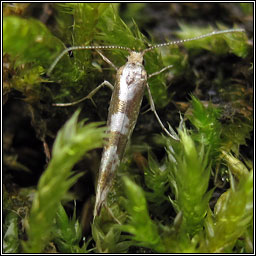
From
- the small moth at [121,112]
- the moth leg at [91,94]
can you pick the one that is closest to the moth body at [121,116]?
the small moth at [121,112]

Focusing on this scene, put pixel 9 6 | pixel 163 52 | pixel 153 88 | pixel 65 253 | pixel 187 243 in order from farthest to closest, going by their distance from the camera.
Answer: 1. pixel 163 52
2. pixel 153 88
3. pixel 9 6
4. pixel 65 253
5. pixel 187 243

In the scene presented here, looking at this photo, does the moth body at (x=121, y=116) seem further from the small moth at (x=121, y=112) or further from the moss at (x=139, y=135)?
the moss at (x=139, y=135)

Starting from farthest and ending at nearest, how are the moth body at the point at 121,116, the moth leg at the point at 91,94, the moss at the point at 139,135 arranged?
the moth leg at the point at 91,94
the moth body at the point at 121,116
the moss at the point at 139,135

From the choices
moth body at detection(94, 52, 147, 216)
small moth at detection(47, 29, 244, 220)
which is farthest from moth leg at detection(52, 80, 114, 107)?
moth body at detection(94, 52, 147, 216)

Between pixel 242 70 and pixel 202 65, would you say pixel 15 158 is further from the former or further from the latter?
pixel 242 70

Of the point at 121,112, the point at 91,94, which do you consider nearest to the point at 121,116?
the point at 121,112

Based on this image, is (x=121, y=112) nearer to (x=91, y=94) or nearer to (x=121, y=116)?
(x=121, y=116)

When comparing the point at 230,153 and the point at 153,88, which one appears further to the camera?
the point at 153,88

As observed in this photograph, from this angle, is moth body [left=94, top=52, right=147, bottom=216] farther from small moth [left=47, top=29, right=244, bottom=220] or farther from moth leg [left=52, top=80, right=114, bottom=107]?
moth leg [left=52, top=80, right=114, bottom=107]

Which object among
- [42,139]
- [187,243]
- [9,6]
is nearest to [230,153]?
[187,243]
